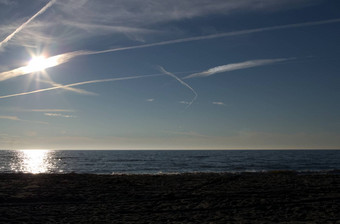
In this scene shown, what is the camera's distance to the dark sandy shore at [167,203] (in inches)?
414

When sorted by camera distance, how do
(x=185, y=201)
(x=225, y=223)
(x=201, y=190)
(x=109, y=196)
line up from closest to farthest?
(x=225, y=223) < (x=185, y=201) < (x=109, y=196) < (x=201, y=190)

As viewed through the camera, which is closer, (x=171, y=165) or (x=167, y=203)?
(x=167, y=203)

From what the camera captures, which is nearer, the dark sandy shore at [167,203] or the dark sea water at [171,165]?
the dark sandy shore at [167,203]

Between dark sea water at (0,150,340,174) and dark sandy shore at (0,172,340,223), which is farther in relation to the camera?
dark sea water at (0,150,340,174)

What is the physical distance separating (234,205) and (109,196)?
6.55 metres

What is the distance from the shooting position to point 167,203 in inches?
517

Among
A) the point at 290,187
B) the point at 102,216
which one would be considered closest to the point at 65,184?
the point at 102,216

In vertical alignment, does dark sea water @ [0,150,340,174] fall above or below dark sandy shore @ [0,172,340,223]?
below

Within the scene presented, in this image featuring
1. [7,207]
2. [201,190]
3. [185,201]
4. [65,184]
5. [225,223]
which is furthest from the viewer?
[65,184]

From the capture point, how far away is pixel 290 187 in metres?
17.1

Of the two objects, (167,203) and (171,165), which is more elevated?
(167,203)

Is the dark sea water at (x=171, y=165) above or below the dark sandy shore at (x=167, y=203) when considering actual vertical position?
below

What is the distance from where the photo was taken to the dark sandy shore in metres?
10.5

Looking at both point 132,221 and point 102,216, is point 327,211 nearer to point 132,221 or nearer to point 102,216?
point 132,221
